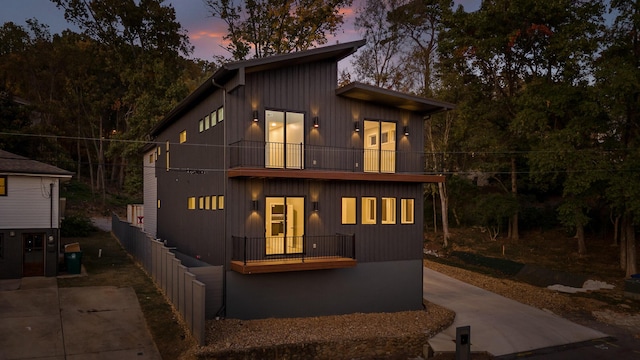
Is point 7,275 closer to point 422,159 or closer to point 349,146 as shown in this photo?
point 349,146

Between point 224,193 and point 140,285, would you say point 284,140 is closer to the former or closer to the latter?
point 224,193

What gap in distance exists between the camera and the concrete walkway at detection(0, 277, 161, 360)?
11.8 metres

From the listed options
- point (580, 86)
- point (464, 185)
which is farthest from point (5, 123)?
point (580, 86)

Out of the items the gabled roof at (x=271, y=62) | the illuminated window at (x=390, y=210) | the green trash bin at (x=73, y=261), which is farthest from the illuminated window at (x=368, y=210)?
the green trash bin at (x=73, y=261)

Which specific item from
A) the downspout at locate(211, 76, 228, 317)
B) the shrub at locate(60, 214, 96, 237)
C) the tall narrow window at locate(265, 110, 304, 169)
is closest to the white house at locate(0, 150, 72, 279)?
the downspout at locate(211, 76, 228, 317)

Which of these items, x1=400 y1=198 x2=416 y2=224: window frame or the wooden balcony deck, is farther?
x1=400 y1=198 x2=416 y2=224: window frame

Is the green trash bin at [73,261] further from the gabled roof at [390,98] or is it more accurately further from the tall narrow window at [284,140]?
the gabled roof at [390,98]

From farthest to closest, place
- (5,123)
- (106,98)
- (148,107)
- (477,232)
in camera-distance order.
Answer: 1. (106,98)
2. (148,107)
3. (477,232)
4. (5,123)

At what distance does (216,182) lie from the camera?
1694 cm

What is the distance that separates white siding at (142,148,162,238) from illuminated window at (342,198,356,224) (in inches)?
628

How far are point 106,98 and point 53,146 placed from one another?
1191cm

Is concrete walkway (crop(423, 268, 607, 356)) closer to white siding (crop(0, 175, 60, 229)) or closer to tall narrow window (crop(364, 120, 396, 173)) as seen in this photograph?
tall narrow window (crop(364, 120, 396, 173))

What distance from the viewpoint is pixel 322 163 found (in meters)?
17.3

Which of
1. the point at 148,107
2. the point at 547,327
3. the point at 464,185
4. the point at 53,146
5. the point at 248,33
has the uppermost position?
the point at 248,33
